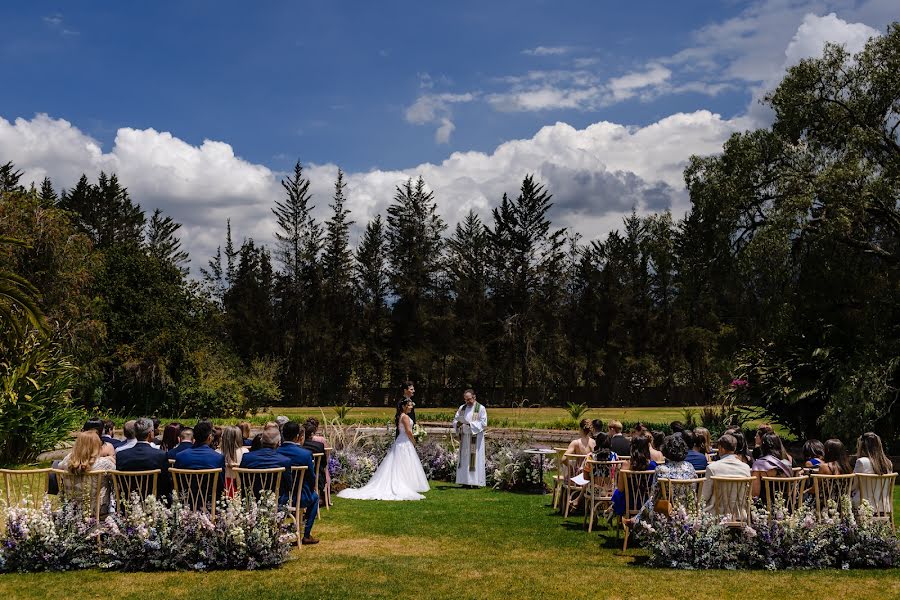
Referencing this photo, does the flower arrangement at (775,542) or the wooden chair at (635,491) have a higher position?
the wooden chair at (635,491)

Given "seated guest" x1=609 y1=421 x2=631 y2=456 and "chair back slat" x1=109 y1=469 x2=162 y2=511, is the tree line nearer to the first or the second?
"seated guest" x1=609 y1=421 x2=631 y2=456

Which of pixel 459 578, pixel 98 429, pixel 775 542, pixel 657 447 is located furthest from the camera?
pixel 657 447

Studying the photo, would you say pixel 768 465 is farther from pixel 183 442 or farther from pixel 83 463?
pixel 83 463

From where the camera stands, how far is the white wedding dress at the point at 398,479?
42.0 ft

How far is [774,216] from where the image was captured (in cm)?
1770

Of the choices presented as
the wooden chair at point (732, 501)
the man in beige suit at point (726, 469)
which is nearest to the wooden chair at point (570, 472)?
the man in beige suit at point (726, 469)

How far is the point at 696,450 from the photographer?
932 cm

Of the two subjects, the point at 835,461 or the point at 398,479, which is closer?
the point at 835,461

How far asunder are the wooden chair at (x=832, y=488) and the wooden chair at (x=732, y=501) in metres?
0.68

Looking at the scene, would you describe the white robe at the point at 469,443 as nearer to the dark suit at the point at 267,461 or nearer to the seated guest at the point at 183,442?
the seated guest at the point at 183,442

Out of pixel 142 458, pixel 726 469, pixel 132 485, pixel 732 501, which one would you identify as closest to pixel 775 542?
pixel 732 501

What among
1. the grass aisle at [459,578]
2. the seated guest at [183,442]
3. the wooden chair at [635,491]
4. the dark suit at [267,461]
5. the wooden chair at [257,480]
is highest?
the seated guest at [183,442]

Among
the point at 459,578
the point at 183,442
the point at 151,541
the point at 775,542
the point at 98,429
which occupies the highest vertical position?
the point at 98,429

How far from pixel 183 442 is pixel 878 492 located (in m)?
7.24
